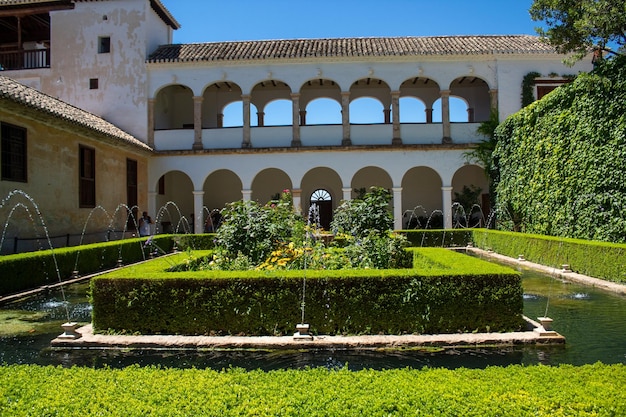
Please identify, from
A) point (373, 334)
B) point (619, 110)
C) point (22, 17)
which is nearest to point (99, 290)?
point (373, 334)

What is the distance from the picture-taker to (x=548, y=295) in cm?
782

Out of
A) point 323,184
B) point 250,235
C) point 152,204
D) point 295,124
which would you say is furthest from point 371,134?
point 250,235

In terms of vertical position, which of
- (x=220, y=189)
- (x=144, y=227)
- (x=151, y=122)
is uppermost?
(x=151, y=122)

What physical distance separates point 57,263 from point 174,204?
13.1m

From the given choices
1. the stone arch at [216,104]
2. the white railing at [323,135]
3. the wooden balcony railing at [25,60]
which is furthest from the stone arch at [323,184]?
the wooden balcony railing at [25,60]

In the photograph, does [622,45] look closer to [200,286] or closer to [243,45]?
[200,286]

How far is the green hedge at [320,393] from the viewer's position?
254 cm

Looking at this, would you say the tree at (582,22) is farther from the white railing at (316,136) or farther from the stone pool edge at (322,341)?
the stone pool edge at (322,341)

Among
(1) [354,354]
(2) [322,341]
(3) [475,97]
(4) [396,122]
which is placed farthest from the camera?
(3) [475,97]

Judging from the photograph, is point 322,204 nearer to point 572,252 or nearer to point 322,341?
point 572,252

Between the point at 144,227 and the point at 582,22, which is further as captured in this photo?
the point at 144,227

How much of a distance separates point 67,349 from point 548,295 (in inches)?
279

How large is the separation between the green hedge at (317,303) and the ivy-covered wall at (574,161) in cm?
721

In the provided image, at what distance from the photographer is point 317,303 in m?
5.54
